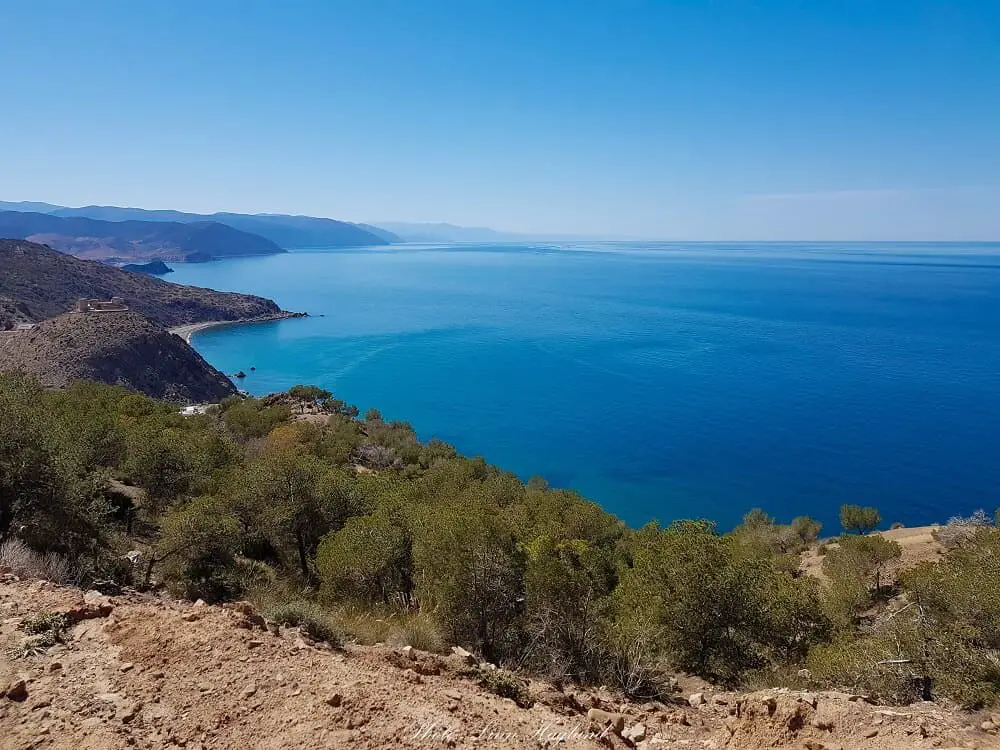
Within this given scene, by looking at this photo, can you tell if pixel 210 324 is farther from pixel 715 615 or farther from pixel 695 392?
pixel 715 615

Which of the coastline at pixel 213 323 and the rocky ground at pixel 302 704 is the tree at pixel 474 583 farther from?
the coastline at pixel 213 323

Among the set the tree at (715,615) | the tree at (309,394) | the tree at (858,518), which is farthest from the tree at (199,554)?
the tree at (309,394)

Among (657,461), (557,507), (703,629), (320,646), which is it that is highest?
(320,646)

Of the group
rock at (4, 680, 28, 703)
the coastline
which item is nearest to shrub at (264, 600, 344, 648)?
rock at (4, 680, 28, 703)

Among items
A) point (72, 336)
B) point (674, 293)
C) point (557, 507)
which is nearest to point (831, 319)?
point (674, 293)

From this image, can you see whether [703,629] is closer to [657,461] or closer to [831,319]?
[657,461]

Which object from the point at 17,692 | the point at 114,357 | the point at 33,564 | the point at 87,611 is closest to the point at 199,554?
the point at 33,564
